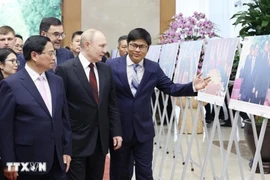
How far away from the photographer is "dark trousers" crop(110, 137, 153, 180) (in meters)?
4.09

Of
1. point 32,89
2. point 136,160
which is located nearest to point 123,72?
point 136,160

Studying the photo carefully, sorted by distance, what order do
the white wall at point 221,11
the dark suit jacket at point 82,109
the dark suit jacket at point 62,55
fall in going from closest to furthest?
1. the dark suit jacket at point 82,109
2. the dark suit jacket at point 62,55
3. the white wall at point 221,11

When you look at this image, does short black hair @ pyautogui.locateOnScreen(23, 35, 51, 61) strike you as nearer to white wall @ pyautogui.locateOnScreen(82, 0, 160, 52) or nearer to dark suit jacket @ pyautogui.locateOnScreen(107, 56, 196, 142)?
dark suit jacket @ pyautogui.locateOnScreen(107, 56, 196, 142)

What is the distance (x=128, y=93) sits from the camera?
4086 mm

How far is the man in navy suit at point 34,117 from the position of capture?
9.81 ft

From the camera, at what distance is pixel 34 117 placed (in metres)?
3.01

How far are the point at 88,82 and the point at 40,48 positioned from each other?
2.09ft

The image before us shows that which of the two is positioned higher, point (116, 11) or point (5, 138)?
point (116, 11)

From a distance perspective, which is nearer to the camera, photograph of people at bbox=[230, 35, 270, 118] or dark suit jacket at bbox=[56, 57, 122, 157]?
photograph of people at bbox=[230, 35, 270, 118]

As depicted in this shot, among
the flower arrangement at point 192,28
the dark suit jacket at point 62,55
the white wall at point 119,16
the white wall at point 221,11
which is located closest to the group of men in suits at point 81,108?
the dark suit jacket at point 62,55

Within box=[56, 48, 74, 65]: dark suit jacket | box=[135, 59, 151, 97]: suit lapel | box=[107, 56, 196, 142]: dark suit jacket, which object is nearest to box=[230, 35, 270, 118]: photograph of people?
box=[107, 56, 196, 142]: dark suit jacket

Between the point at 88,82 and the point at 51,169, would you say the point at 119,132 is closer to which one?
the point at 88,82

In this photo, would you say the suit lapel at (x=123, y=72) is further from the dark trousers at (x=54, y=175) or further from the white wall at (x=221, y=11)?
the white wall at (x=221, y=11)

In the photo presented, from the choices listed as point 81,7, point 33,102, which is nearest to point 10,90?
point 33,102
